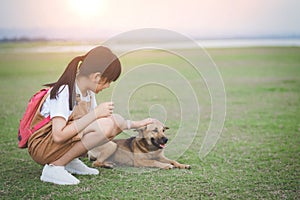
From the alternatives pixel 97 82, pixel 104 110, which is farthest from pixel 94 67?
pixel 104 110

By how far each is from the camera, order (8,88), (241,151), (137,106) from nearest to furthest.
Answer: (241,151)
(137,106)
(8,88)

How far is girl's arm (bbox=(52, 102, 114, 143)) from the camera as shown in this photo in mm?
3766

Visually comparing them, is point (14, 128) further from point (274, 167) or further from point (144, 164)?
point (274, 167)

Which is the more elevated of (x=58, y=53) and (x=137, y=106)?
(x=137, y=106)

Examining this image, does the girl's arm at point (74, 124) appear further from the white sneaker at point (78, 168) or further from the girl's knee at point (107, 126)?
the white sneaker at point (78, 168)

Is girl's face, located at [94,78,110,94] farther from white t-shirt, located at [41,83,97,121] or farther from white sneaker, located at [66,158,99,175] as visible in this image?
white sneaker, located at [66,158,99,175]

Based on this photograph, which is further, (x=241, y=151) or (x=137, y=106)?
(x=137, y=106)

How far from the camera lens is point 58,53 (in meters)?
28.3

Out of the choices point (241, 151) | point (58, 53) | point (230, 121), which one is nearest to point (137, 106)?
point (230, 121)

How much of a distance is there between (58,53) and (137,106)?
68.9ft

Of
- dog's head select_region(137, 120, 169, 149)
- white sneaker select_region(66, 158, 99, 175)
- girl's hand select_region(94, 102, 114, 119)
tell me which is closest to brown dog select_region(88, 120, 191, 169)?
dog's head select_region(137, 120, 169, 149)

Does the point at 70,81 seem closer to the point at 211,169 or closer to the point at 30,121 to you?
the point at 30,121

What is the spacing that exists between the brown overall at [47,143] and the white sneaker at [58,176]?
0.08m

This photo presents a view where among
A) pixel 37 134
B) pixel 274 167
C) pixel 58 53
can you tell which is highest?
pixel 37 134
